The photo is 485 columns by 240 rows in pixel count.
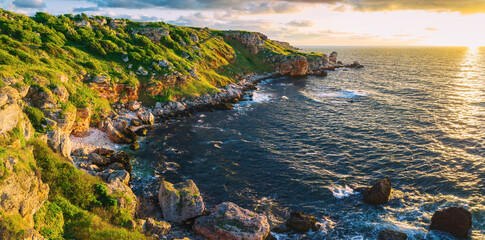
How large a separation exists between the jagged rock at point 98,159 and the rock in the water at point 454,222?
4357cm

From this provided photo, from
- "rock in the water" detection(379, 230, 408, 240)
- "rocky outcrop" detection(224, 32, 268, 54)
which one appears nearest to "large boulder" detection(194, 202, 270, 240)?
"rock in the water" detection(379, 230, 408, 240)

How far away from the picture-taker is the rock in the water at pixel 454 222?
26266 millimetres

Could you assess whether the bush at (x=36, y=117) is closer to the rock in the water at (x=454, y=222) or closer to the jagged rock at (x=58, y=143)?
the jagged rock at (x=58, y=143)

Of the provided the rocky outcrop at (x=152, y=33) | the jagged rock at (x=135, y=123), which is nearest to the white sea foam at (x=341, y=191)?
the jagged rock at (x=135, y=123)

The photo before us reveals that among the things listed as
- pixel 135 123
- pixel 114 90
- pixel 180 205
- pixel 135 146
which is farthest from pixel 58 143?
pixel 114 90

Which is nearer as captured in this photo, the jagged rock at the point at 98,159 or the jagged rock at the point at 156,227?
the jagged rock at the point at 156,227

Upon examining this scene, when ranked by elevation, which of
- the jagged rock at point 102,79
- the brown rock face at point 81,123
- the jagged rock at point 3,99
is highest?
the jagged rock at point 102,79

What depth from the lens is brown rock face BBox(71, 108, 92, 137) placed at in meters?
44.9

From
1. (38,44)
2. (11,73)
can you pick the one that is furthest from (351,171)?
(38,44)

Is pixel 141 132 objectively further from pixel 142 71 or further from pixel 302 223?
pixel 302 223

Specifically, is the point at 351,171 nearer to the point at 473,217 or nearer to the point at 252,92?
the point at 473,217

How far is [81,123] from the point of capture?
4575 cm

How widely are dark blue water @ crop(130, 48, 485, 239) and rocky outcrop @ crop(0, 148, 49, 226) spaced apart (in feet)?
56.2

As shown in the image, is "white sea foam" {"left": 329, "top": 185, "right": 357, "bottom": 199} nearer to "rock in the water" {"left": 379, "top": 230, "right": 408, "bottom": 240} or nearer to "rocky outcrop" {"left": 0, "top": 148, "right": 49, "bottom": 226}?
"rock in the water" {"left": 379, "top": 230, "right": 408, "bottom": 240}
